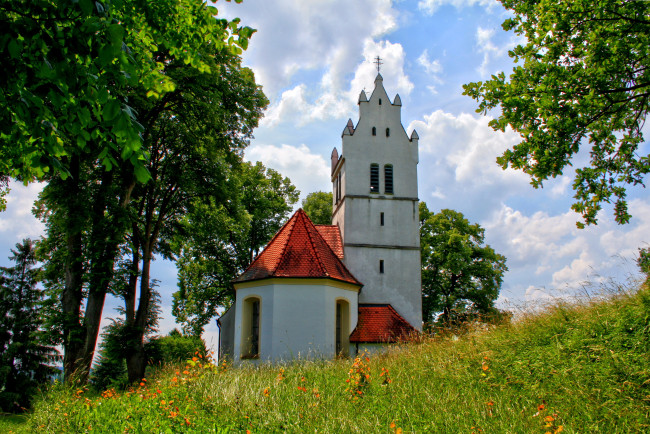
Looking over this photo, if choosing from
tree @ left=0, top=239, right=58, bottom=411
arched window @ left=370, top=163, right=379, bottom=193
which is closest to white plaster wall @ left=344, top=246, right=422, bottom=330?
arched window @ left=370, top=163, right=379, bottom=193

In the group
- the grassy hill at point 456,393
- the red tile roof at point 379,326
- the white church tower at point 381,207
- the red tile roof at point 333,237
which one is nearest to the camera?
the grassy hill at point 456,393

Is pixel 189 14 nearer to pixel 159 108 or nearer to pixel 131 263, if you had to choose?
pixel 159 108

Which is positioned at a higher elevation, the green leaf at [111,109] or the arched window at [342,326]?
the green leaf at [111,109]

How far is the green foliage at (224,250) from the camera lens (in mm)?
26906

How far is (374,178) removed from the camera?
78.2 feet

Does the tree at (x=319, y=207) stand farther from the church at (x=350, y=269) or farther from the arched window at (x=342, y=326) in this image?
the arched window at (x=342, y=326)

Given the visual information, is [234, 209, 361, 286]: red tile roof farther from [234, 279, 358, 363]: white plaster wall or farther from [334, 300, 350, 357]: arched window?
[334, 300, 350, 357]: arched window

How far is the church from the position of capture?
59.0ft

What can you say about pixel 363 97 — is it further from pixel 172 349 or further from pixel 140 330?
pixel 172 349

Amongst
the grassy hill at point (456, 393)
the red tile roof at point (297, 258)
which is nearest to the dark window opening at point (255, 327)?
the red tile roof at point (297, 258)

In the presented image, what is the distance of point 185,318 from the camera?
28.1 m

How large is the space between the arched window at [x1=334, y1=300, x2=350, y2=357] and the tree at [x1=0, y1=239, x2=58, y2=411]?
17.4 meters

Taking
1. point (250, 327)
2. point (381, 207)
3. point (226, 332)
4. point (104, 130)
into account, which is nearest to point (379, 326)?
point (250, 327)

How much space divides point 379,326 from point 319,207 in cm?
1620
